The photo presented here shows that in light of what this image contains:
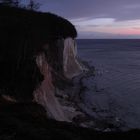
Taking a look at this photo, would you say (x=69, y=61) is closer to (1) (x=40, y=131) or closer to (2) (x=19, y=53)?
(2) (x=19, y=53)

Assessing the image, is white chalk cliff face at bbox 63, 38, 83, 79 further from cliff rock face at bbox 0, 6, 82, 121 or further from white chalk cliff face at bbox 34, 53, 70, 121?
white chalk cliff face at bbox 34, 53, 70, 121

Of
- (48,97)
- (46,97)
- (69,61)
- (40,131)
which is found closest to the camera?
(40,131)

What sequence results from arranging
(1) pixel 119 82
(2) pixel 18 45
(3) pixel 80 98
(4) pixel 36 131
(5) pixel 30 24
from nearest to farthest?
1. (4) pixel 36 131
2. (2) pixel 18 45
3. (5) pixel 30 24
4. (3) pixel 80 98
5. (1) pixel 119 82

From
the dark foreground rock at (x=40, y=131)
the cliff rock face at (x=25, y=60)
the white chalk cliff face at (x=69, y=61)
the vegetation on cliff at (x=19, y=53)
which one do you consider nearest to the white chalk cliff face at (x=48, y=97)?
the cliff rock face at (x=25, y=60)

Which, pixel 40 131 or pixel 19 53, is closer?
pixel 40 131

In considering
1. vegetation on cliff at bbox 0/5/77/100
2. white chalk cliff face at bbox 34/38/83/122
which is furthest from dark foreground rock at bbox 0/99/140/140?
white chalk cliff face at bbox 34/38/83/122

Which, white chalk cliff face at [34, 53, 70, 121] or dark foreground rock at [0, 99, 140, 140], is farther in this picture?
white chalk cliff face at [34, 53, 70, 121]

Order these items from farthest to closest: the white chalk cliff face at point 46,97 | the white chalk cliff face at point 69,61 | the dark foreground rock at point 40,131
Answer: the white chalk cliff face at point 69,61 < the white chalk cliff face at point 46,97 < the dark foreground rock at point 40,131

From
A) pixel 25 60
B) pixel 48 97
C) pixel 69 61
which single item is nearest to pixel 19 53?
pixel 25 60

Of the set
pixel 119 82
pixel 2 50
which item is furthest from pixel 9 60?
pixel 119 82

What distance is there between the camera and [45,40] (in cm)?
2178

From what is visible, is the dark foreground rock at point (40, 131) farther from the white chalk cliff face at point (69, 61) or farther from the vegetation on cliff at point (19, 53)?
the white chalk cliff face at point (69, 61)

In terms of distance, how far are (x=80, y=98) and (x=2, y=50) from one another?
12222 millimetres

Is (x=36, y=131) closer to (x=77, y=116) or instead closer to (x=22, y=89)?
(x=22, y=89)
